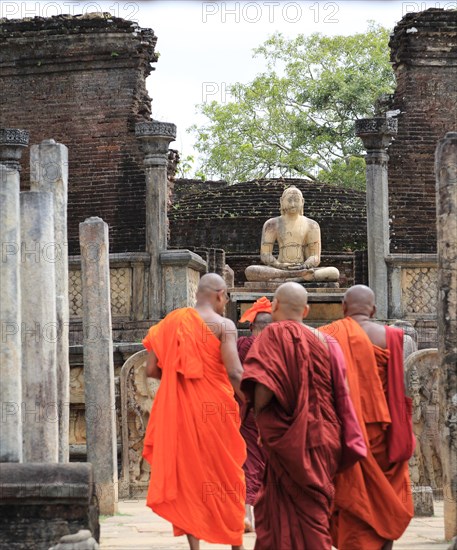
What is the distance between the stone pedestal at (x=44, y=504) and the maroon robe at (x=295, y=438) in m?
0.95

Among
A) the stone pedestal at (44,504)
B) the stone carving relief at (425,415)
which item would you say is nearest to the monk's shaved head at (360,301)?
the stone pedestal at (44,504)

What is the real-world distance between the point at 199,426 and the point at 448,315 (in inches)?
61.4

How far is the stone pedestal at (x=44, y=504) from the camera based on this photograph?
716 cm

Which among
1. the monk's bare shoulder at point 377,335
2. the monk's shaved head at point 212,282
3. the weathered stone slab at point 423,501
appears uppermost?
the monk's shaved head at point 212,282

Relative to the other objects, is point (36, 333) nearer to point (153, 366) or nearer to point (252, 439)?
point (153, 366)

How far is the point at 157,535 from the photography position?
28.4ft

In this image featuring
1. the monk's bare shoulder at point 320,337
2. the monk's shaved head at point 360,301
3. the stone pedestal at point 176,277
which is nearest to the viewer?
the monk's bare shoulder at point 320,337

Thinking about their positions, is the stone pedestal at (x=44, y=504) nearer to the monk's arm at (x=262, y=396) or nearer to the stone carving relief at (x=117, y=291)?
the monk's arm at (x=262, y=396)

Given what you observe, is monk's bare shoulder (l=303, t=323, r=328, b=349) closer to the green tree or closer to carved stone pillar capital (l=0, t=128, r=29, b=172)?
carved stone pillar capital (l=0, t=128, r=29, b=172)

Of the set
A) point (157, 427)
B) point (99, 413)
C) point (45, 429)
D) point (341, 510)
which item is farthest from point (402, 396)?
point (99, 413)

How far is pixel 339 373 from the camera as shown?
22.9ft

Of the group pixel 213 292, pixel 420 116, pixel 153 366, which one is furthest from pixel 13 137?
pixel 213 292

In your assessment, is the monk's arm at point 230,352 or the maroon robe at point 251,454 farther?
the maroon robe at point 251,454

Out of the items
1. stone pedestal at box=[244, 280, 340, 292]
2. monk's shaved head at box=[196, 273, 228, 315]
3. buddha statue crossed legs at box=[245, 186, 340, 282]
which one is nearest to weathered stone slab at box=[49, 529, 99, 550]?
monk's shaved head at box=[196, 273, 228, 315]
